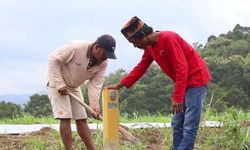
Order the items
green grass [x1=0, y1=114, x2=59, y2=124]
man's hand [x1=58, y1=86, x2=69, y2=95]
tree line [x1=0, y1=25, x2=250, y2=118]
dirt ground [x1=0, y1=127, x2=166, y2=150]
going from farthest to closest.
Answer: tree line [x1=0, y1=25, x2=250, y2=118] → green grass [x1=0, y1=114, x2=59, y2=124] → dirt ground [x1=0, y1=127, x2=166, y2=150] → man's hand [x1=58, y1=86, x2=69, y2=95]

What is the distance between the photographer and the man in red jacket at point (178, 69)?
4359mm

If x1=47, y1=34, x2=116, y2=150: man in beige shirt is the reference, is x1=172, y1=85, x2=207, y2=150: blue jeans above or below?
below

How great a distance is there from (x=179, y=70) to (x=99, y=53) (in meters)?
0.96

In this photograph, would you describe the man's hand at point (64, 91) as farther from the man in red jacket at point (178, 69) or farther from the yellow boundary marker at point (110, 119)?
the yellow boundary marker at point (110, 119)

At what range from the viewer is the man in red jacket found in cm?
436

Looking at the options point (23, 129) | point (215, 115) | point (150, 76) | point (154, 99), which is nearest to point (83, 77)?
point (23, 129)

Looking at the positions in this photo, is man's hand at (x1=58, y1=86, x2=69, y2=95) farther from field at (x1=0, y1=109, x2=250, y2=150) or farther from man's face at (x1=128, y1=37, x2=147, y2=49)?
man's face at (x1=128, y1=37, x2=147, y2=49)

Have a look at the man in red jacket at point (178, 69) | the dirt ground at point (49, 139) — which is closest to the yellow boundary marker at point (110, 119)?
the man in red jacket at point (178, 69)

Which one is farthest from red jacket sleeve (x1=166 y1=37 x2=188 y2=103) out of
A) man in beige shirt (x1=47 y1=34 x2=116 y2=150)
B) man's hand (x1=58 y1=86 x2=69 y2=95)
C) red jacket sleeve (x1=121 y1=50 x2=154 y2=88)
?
man's hand (x1=58 y1=86 x2=69 y2=95)

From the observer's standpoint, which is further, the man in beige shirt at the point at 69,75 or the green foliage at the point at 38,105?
the green foliage at the point at 38,105

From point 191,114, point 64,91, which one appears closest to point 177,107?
point 191,114

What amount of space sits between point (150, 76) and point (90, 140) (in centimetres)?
1433

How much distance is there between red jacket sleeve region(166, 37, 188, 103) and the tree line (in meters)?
6.96

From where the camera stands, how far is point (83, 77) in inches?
208
